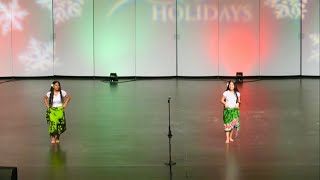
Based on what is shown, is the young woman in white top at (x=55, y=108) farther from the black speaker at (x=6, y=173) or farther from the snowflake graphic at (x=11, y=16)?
the snowflake graphic at (x=11, y=16)

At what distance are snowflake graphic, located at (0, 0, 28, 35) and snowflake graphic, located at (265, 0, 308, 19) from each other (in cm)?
752

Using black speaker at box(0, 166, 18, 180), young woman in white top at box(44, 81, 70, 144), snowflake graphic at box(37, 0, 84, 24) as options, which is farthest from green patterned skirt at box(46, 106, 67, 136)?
snowflake graphic at box(37, 0, 84, 24)

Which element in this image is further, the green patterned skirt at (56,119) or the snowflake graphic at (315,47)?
the snowflake graphic at (315,47)

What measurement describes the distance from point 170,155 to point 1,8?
11.8 metres

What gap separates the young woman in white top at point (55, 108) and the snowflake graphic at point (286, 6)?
1093 cm

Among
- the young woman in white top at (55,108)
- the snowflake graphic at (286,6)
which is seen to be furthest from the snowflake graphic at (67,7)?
the young woman in white top at (55,108)

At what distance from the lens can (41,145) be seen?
7.94 meters

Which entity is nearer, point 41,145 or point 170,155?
point 170,155

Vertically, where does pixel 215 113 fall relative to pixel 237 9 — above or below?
below

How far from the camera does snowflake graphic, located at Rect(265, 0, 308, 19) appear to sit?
17578 millimetres

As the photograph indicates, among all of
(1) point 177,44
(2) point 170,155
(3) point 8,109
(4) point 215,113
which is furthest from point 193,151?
(1) point 177,44

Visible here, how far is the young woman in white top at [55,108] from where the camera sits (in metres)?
8.04

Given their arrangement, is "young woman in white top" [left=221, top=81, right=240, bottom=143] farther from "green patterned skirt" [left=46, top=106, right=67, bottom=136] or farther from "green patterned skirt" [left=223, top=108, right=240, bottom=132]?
"green patterned skirt" [left=46, top=106, right=67, bottom=136]

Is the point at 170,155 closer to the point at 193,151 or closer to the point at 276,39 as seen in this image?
the point at 193,151
